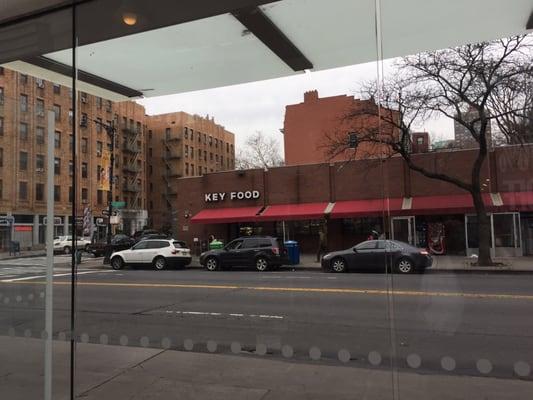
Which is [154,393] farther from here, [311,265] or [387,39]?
[387,39]

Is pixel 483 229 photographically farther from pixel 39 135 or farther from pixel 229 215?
pixel 39 135

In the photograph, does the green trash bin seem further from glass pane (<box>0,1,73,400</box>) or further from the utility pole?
glass pane (<box>0,1,73,400</box>)

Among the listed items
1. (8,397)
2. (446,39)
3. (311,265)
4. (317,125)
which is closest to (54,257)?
(8,397)

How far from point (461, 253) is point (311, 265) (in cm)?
122

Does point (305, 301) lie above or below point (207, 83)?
below

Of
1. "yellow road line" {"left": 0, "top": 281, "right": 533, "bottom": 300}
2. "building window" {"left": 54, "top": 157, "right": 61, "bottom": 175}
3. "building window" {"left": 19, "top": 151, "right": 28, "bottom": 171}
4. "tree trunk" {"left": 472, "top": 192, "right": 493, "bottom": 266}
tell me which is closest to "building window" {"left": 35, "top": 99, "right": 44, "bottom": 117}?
"building window" {"left": 19, "top": 151, "right": 28, "bottom": 171}

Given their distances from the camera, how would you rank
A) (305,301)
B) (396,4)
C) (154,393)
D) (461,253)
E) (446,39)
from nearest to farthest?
1. (461,253)
2. (396,4)
3. (446,39)
4. (154,393)
5. (305,301)

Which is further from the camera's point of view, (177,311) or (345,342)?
(177,311)

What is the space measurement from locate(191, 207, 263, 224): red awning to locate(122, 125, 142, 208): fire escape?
32.5 inches

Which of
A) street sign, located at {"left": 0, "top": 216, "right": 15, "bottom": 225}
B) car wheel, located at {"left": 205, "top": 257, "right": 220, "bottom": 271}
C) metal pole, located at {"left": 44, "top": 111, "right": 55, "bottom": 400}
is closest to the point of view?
metal pole, located at {"left": 44, "top": 111, "right": 55, "bottom": 400}

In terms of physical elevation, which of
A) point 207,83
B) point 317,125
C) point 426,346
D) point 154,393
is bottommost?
point 154,393

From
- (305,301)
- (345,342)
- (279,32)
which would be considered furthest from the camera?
(305,301)

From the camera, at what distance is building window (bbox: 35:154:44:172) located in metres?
4.52

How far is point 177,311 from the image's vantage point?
7.73m
